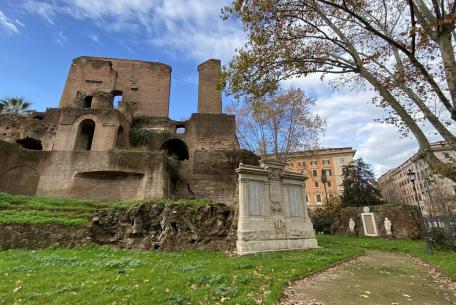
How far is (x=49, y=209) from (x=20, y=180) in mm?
7305

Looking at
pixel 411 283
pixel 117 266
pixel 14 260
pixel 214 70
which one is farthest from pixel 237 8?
pixel 214 70

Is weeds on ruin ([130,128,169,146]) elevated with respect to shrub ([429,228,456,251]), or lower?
elevated

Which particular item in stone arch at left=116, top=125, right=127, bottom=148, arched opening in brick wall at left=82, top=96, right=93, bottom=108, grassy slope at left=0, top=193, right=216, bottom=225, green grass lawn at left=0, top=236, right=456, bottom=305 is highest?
arched opening in brick wall at left=82, top=96, right=93, bottom=108

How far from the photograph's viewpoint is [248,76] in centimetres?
834

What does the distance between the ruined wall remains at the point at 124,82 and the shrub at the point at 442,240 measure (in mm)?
25308

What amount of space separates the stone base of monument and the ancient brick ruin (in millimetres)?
4435

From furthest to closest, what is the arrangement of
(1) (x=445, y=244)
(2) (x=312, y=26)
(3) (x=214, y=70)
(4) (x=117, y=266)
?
(3) (x=214, y=70)
(1) (x=445, y=244)
(2) (x=312, y=26)
(4) (x=117, y=266)

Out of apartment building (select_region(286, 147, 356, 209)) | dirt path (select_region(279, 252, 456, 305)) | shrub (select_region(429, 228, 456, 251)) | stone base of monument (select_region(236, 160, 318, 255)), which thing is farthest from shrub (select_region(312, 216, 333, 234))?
apartment building (select_region(286, 147, 356, 209))

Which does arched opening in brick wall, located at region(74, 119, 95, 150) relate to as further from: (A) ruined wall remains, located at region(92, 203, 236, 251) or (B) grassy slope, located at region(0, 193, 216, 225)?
(A) ruined wall remains, located at region(92, 203, 236, 251)

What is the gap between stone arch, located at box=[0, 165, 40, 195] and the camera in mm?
16359

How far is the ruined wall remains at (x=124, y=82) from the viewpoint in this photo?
26688 millimetres

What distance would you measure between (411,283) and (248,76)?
283 inches

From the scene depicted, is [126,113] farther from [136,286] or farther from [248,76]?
[136,286]

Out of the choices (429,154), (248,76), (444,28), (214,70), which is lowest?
(429,154)
